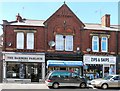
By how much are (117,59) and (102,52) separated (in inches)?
93.7

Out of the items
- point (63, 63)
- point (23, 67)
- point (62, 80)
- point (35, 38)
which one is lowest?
point (62, 80)

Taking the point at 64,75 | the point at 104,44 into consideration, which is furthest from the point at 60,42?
the point at 64,75

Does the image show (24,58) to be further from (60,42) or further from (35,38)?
(60,42)

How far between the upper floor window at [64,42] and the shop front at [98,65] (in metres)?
2.53

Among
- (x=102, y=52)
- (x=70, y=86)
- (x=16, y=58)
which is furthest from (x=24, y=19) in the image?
(x=70, y=86)

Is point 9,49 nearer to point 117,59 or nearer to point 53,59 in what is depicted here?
point 53,59

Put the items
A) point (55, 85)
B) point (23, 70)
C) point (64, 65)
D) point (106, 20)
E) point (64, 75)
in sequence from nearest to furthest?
point (55, 85)
point (64, 75)
point (23, 70)
point (64, 65)
point (106, 20)

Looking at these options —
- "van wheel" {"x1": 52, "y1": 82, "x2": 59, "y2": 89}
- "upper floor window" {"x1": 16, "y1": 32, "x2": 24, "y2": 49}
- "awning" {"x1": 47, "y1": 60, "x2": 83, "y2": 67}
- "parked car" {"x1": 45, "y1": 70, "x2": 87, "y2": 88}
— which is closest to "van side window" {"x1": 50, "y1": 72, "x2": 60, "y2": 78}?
"parked car" {"x1": 45, "y1": 70, "x2": 87, "y2": 88}

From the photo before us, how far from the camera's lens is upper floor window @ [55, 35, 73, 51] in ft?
122

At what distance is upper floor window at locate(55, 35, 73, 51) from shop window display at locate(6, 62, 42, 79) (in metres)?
3.65

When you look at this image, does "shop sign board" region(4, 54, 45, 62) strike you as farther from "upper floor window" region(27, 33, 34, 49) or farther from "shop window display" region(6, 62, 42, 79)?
"upper floor window" region(27, 33, 34, 49)

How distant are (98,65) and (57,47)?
242 inches

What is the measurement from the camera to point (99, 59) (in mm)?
38156

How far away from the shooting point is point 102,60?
125 feet
